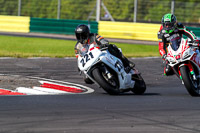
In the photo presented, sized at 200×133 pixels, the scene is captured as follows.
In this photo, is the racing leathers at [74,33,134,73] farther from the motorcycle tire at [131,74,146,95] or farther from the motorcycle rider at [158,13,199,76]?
the motorcycle rider at [158,13,199,76]

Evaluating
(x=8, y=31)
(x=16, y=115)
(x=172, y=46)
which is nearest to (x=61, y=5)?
(x=8, y=31)

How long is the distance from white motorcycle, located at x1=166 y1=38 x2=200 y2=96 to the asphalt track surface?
0.30 metres

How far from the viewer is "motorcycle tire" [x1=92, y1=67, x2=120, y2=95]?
877cm

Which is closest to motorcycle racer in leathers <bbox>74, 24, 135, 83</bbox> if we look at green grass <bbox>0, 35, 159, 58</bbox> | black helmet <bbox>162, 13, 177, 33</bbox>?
black helmet <bbox>162, 13, 177, 33</bbox>

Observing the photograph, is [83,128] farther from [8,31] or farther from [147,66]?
[8,31]

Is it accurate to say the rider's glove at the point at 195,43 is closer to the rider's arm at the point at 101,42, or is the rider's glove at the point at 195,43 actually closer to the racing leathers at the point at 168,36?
the racing leathers at the point at 168,36

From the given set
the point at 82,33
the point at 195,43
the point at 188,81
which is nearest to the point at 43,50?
the point at 82,33

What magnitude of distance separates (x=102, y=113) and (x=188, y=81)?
261cm

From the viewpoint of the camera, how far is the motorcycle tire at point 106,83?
8773 millimetres

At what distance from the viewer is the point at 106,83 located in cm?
886

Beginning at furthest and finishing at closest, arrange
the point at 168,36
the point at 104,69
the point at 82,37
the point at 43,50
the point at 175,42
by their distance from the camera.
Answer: the point at 43,50
the point at 168,36
the point at 175,42
the point at 82,37
the point at 104,69

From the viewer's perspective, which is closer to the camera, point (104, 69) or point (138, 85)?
point (104, 69)

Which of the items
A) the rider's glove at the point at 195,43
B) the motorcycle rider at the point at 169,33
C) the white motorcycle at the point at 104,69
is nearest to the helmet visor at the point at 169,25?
the motorcycle rider at the point at 169,33

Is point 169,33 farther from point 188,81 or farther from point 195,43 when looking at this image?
point 188,81
